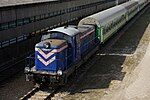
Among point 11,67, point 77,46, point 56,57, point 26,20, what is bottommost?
point 11,67

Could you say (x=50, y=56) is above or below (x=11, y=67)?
above

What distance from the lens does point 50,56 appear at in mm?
17219

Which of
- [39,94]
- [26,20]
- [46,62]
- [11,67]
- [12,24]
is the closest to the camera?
[39,94]

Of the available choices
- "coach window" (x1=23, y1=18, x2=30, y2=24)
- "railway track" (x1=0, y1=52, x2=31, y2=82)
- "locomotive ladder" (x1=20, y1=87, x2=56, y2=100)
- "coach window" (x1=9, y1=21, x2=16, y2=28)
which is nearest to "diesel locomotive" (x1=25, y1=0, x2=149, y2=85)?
"locomotive ladder" (x1=20, y1=87, x2=56, y2=100)

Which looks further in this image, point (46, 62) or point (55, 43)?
point (46, 62)

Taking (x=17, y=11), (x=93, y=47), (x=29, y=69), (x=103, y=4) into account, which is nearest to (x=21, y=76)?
(x=29, y=69)

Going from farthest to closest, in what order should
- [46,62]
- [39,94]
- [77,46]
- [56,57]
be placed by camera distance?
[77,46]
[46,62]
[56,57]
[39,94]

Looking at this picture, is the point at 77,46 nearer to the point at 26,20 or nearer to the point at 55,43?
the point at 55,43

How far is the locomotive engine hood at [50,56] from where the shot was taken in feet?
56.0

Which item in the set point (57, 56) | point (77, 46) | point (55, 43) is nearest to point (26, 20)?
point (77, 46)

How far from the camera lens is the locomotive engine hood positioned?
672 inches

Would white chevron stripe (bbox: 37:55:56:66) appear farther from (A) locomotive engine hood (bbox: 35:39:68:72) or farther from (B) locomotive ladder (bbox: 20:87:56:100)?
(B) locomotive ladder (bbox: 20:87:56:100)

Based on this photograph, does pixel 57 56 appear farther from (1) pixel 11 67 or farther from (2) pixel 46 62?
(1) pixel 11 67

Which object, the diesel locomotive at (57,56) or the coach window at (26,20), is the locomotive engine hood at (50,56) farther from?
the coach window at (26,20)
